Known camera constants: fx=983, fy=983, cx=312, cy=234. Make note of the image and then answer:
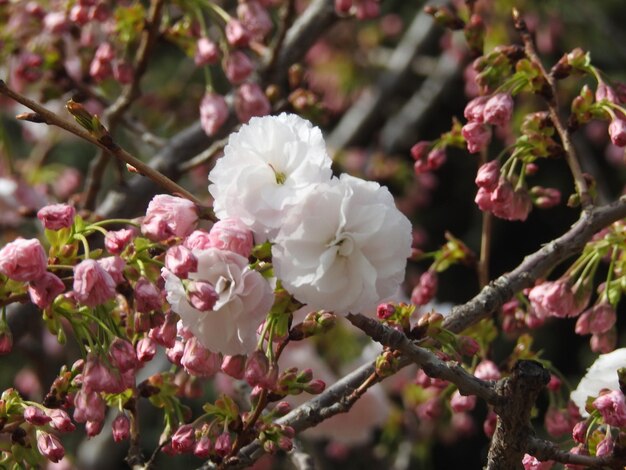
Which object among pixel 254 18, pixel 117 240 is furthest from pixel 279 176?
pixel 254 18

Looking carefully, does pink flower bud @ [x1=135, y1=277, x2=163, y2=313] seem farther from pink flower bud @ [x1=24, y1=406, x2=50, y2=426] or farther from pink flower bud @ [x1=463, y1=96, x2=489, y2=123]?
pink flower bud @ [x1=463, y1=96, x2=489, y2=123]

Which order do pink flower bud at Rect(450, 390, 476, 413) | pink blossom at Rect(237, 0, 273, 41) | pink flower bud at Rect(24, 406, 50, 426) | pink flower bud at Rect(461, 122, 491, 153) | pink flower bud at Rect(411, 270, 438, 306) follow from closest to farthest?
pink flower bud at Rect(24, 406, 50, 426) → pink flower bud at Rect(461, 122, 491, 153) → pink flower bud at Rect(450, 390, 476, 413) → pink flower bud at Rect(411, 270, 438, 306) → pink blossom at Rect(237, 0, 273, 41)

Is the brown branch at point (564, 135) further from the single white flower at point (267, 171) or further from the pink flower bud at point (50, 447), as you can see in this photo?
the pink flower bud at point (50, 447)

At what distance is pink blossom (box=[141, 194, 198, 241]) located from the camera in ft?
3.71

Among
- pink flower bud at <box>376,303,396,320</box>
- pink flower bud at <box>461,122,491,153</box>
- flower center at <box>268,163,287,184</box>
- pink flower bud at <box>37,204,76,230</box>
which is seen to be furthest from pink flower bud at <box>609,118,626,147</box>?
pink flower bud at <box>37,204,76,230</box>

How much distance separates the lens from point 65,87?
7.44 feet

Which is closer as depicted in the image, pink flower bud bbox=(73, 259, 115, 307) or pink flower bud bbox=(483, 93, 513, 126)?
pink flower bud bbox=(73, 259, 115, 307)

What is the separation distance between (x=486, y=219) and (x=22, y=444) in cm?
90

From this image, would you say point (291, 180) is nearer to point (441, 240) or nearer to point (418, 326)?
point (418, 326)

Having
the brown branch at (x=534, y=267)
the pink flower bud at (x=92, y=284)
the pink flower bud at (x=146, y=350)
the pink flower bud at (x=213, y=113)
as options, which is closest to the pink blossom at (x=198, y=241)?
the pink flower bud at (x=92, y=284)

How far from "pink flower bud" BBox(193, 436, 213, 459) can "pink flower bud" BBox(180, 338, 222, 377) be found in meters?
0.17

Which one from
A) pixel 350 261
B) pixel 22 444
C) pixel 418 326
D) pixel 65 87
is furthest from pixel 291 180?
pixel 65 87

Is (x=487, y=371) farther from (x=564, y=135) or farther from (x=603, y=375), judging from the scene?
(x=564, y=135)

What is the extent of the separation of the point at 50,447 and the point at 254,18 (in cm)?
120
